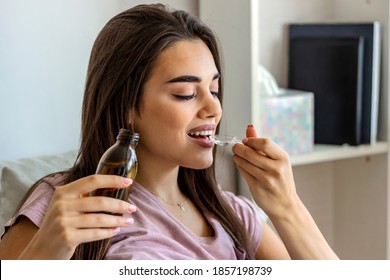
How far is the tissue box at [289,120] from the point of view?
6.24 ft

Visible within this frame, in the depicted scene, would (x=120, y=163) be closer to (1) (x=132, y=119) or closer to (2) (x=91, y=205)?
(2) (x=91, y=205)

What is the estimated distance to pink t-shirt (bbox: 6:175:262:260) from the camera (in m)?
1.24

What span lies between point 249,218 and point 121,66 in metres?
0.42

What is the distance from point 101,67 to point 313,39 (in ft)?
2.99

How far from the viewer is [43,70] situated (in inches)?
66.2

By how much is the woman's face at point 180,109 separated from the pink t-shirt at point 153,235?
92mm

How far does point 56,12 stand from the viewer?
169 cm

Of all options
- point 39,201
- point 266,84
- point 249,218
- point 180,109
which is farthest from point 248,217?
point 266,84

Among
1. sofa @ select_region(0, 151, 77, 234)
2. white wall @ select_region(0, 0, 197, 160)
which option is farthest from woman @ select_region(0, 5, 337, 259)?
white wall @ select_region(0, 0, 197, 160)

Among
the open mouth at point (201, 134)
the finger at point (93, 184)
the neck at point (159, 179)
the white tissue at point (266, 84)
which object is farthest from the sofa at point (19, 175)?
the white tissue at point (266, 84)

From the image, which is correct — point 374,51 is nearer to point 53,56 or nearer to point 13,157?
point 53,56

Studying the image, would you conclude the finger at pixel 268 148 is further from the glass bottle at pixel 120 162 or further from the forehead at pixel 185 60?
the glass bottle at pixel 120 162
